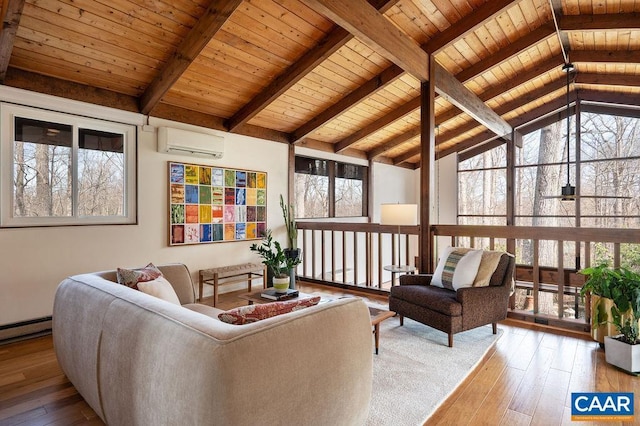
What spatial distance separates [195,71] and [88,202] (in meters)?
1.81

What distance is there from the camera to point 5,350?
2.97 m

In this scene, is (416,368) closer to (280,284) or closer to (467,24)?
(280,284)

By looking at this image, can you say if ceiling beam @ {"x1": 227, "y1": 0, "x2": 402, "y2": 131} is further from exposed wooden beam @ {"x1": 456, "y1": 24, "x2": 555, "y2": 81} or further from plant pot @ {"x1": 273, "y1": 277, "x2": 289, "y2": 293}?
plant pot @ {"x1": 273, "y1": 277, "x2": 289, "y2": 293}

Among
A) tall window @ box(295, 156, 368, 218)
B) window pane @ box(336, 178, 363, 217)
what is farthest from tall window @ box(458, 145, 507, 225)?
window pane @ box(336, 178, 363, 217)

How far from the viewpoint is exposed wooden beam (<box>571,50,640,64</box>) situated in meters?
4.68

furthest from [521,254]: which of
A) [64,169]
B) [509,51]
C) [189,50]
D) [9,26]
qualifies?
[9,26]

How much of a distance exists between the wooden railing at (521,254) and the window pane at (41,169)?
3263mm

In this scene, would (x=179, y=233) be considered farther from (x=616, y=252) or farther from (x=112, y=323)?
(x=616, y=252)

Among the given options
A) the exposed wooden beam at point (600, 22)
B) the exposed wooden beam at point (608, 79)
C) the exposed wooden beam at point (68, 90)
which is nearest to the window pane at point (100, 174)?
the exposed wooden beam at point (68, 90)

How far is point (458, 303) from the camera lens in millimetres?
2939

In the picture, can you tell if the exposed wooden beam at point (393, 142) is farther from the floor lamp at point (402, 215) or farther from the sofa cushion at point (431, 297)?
the sofa cushion at point (431, 297)

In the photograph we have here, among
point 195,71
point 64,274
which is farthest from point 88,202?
point 195,71

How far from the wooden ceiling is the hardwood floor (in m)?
2.52

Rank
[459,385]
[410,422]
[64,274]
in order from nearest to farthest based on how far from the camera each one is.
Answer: [410,422]
[459,385]
[64,274]
